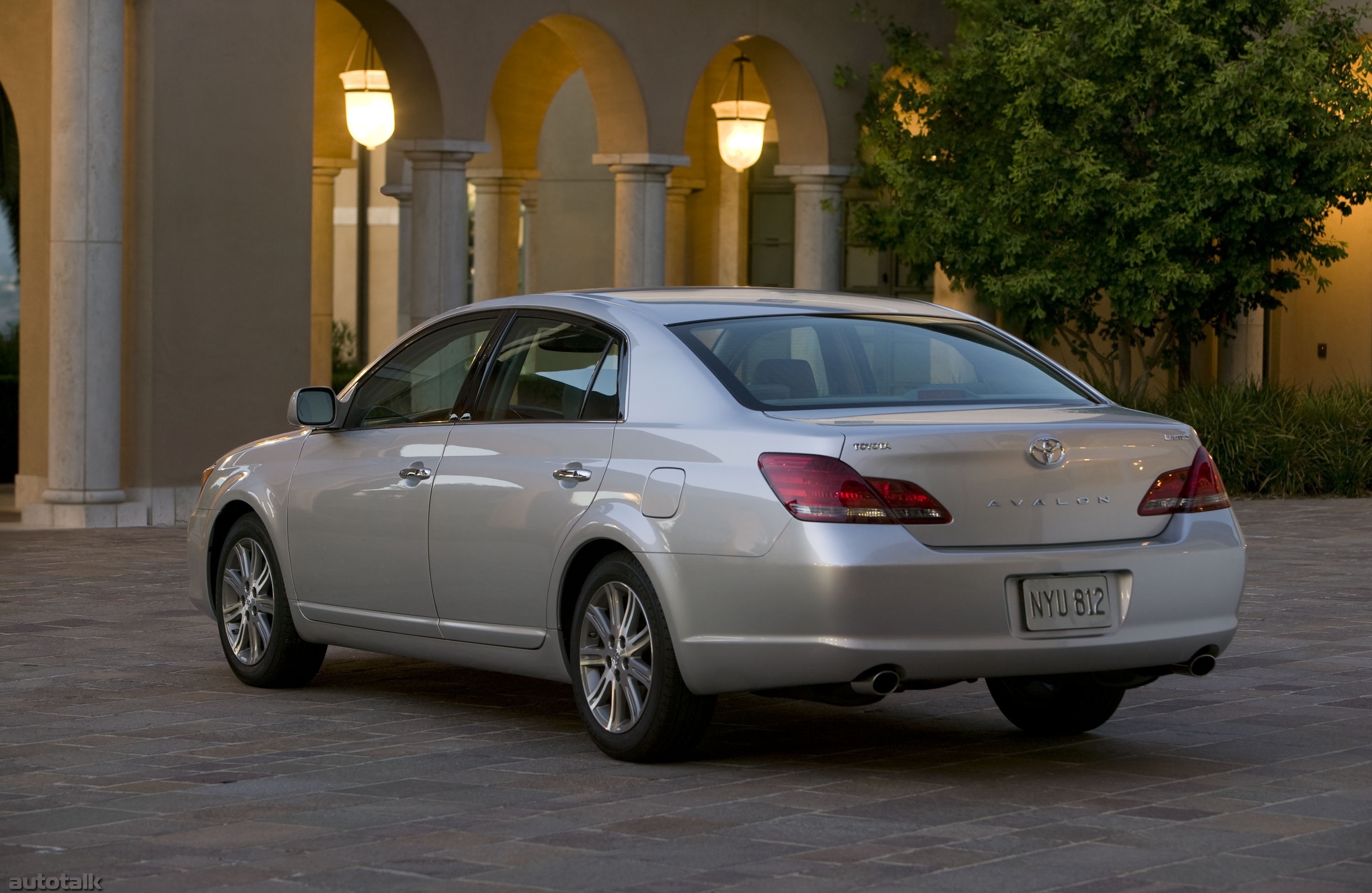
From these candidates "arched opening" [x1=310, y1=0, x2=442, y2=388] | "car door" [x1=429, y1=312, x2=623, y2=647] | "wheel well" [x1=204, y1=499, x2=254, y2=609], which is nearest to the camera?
"car door" [x1=429, y1=312, x2=623, y2=647]

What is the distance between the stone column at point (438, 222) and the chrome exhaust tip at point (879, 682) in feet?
44.2

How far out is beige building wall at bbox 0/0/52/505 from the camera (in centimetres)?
1622

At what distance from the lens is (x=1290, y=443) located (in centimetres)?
1925

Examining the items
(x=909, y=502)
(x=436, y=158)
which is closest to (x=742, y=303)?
(x=909, y=502)

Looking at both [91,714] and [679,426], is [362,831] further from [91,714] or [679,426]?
[91,714]

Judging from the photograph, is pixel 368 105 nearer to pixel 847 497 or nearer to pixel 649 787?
pixel 649 787

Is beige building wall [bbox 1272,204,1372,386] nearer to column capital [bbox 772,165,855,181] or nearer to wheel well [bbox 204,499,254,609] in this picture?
column capital [bbox 772,165,855,181]

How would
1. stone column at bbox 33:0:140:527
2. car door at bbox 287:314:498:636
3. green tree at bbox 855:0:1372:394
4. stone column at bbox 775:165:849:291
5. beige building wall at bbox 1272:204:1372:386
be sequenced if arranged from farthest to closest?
beige building wall at bbox 1272:204:1372:386 → stone column at bbox 775:165:849:291 → green tree at bbox 855:0:1372:394 → stone column at bbox 33:0:140:527 → car door at bbox 287:314:498:636

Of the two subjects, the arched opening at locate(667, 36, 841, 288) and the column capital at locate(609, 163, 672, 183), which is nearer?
the column capital at locate(609, 163, 672, 183)

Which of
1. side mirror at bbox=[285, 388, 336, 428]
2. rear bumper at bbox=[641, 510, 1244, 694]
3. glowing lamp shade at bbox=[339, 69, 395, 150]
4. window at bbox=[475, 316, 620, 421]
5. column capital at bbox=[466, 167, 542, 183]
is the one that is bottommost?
rear bumper at bbox=[641, 510, 1244, 694]

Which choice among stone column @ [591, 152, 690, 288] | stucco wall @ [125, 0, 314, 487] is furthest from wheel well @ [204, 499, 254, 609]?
stone column @ [591, 152, 690, 288]

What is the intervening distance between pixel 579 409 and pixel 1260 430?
45.9 feet

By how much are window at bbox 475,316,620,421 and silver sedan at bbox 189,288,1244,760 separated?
0.01 meters

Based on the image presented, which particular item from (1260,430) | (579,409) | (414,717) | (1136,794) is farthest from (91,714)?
(1260,430)
